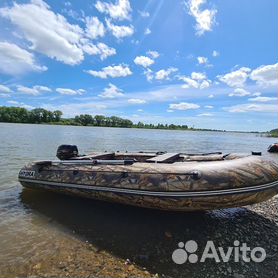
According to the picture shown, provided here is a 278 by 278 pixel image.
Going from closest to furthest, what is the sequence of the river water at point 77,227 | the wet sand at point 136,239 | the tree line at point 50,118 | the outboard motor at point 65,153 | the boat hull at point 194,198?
1. the wet sand at point 136,239
2. the river water at point 77,227
3. the boat hull at point 194,198
4. the outboard motor at point 65,153
5. the tree line at point 50,118

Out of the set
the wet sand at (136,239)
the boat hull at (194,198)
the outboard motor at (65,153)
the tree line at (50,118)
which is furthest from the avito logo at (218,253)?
the tree line at (50,118)

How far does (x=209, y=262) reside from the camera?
12.9ft

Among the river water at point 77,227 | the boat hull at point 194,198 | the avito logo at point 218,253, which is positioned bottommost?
the river water at point 77,227

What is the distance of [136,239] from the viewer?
461cm

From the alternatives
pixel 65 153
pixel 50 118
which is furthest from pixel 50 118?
pixel 65 153

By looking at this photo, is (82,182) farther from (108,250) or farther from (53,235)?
(108,250)

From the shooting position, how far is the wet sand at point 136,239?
373 centimetres

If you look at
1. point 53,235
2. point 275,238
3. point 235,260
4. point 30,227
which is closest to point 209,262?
point 235,260

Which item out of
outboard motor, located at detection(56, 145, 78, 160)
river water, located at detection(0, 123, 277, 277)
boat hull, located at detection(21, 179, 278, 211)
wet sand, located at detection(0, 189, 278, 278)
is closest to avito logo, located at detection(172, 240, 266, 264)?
wet sand, located at detection(0, 189, 278, 278)

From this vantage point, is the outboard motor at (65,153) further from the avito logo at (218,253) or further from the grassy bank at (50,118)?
the grassy bank at (50,118)

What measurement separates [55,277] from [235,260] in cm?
273

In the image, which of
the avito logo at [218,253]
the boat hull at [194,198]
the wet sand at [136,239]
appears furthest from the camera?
the boat hull at [194,198]

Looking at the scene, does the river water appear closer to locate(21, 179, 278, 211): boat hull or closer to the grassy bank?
locate(21, 179, 278, 211): boat hull

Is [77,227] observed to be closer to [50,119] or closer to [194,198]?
[194,198]
